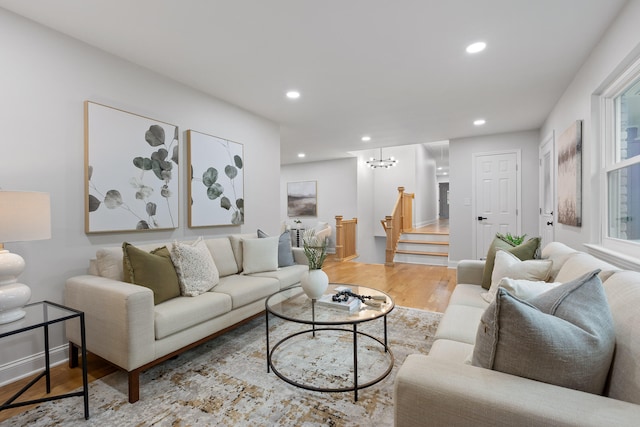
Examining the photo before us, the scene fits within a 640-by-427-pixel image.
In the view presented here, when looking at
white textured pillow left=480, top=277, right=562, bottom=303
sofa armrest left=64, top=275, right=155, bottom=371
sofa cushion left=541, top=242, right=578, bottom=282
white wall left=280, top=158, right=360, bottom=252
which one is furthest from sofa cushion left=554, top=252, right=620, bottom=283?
white wall left=280, top=158, right=360, bottom=252

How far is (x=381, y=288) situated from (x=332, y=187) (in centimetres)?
403

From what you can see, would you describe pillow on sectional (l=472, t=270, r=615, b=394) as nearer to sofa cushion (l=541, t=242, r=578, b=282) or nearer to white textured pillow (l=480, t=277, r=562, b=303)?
white textured pillow (l=480, t=277, r=562, b=303)

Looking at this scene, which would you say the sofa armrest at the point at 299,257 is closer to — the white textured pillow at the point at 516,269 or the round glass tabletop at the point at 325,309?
the round glass tabletop at the point at 325,309

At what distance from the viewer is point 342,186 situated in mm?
7797

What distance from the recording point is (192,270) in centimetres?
245

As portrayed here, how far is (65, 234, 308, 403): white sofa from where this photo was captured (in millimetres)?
1789

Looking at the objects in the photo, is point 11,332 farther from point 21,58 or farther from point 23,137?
point 21,58

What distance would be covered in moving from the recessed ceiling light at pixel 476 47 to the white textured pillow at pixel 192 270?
2.80 metres

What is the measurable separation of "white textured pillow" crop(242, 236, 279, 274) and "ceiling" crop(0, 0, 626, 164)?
1651 millimetres

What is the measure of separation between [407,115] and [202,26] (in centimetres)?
289

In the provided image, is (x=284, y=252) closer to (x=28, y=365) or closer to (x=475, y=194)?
(x=28, y=365)

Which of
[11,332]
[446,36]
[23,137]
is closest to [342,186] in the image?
[446,36]

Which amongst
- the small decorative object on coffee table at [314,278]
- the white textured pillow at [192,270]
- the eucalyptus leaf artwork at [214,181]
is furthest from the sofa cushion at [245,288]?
the eucalyptus leaf artwork at [214,181]

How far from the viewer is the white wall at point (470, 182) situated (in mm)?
5059
